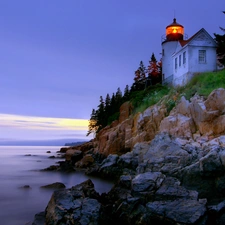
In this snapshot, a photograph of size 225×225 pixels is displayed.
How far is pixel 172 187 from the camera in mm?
9758

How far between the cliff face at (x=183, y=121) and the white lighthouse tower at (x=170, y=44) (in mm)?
7706

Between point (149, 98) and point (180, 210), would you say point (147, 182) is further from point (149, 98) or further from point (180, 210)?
point (149, 98)

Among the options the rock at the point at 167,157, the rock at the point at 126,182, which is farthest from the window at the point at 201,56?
the rock at the point at 126,182

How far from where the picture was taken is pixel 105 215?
9.05 meters

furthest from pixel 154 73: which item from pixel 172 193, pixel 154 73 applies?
pixel 172 193

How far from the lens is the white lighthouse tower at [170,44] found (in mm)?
30141

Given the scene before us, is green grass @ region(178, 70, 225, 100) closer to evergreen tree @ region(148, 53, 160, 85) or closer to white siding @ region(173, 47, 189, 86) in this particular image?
white siding @ region(173, 47, 189, 86)

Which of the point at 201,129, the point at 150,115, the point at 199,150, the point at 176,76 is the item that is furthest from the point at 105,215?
the point at 176,76

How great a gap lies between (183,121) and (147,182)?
26.1ft

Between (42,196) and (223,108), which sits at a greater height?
(223,108)

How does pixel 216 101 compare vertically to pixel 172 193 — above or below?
above

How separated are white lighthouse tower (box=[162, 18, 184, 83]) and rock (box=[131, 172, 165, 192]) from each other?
2030cm

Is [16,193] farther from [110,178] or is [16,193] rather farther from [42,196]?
[110,178]

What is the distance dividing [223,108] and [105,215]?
9.91 meters
